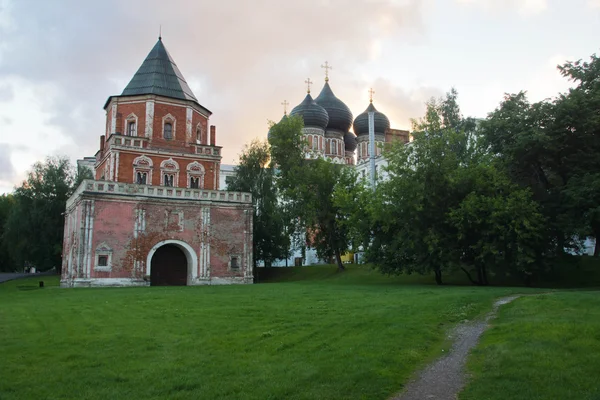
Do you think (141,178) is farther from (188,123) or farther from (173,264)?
(173,264)

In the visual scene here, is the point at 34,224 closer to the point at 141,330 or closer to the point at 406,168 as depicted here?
the point at 406,168

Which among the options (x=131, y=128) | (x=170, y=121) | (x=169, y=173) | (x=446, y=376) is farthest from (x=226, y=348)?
(x=131, y=128)

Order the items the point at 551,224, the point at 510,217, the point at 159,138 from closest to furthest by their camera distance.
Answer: the point at 510,217 → the point at 551,224 → the point at 159,138

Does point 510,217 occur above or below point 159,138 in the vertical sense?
below

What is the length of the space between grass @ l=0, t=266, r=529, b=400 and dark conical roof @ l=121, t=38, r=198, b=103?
25489mm

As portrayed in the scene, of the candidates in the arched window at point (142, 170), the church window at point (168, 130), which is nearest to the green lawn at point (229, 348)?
the arched window at point (142, 170)

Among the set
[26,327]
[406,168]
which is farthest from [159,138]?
[26,327]

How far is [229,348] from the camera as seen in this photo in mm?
9984

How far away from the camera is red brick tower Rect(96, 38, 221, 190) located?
123ft

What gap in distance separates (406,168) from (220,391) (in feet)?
74.1

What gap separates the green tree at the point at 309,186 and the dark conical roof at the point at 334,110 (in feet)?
86.3

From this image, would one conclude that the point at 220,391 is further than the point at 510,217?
No

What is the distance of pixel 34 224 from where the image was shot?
4603 cm

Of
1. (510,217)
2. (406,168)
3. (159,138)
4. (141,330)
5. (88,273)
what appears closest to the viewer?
(141,330)
